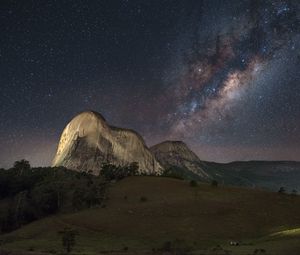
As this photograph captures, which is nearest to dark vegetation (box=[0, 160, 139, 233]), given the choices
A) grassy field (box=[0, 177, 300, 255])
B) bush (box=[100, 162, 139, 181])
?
bush (box=[100, 162, 139, 181])

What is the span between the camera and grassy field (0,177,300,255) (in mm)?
53500

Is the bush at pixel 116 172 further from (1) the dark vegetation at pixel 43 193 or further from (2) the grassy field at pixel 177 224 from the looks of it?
(2) the grassy field at pixel 177 224

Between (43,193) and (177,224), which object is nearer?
(177,224)

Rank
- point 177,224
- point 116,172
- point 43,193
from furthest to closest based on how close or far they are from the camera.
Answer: point 116,172 → point 43,193 → point 177,224

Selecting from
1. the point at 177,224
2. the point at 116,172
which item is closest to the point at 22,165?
the point at 116,172

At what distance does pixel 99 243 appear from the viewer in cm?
5944

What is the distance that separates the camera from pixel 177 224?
7062 cm

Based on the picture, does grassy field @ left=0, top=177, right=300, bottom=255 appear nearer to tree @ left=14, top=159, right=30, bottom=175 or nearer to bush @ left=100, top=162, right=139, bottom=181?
bush @ left=100, top=162, right=139, bottom=181

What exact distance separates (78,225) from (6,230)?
2136cm

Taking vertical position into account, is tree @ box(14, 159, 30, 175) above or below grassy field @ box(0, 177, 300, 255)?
above

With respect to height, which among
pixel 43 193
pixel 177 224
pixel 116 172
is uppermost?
pixel 116 172

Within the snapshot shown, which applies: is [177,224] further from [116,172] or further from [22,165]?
[22,165]

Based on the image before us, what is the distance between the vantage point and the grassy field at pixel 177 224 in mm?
53500

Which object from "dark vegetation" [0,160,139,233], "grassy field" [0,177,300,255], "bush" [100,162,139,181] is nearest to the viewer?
"grassy field" [0,177,300,255]
